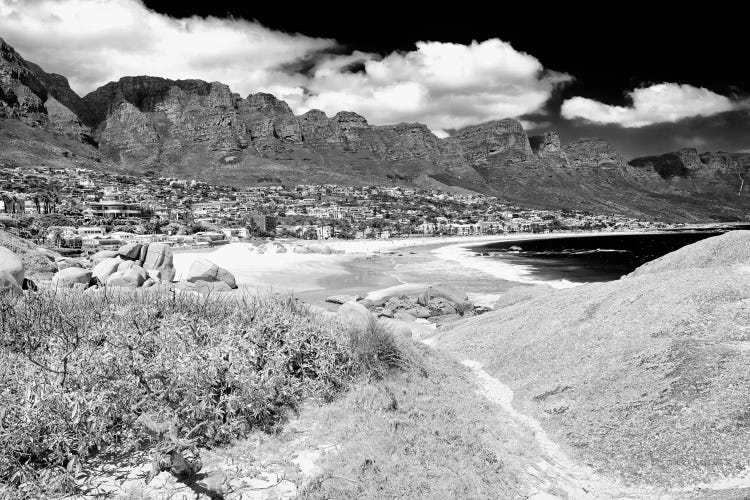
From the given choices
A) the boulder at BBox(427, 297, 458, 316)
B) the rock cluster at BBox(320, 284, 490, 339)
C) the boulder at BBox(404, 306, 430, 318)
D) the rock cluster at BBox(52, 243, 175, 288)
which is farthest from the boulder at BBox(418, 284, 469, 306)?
the rock cluster at BBox(52, 243, 175, 288)

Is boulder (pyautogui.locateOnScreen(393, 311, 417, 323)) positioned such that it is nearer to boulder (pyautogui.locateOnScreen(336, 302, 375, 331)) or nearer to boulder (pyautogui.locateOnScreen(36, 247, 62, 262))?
boulder (pyautogui.locateOnScreen(336, 302, 375, 331))

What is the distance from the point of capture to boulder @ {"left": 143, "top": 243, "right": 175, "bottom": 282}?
28281 mm

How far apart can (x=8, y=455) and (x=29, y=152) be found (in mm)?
169776

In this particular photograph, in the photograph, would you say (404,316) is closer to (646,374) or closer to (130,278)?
(130,278)

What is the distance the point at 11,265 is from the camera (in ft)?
43.2

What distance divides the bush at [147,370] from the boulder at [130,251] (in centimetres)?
2113

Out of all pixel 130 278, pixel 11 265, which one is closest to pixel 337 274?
pixel 130 278

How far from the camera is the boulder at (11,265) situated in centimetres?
1277

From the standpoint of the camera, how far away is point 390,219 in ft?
518

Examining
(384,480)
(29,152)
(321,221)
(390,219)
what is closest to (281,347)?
(384,480)

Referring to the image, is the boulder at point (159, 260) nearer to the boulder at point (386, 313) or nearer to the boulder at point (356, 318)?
the boulder at point (386, 313)

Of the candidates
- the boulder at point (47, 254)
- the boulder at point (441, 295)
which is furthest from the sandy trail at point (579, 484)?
the boulder at point (47, 254)

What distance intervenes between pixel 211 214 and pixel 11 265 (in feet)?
371

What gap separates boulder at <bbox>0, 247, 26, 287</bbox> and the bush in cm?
527
